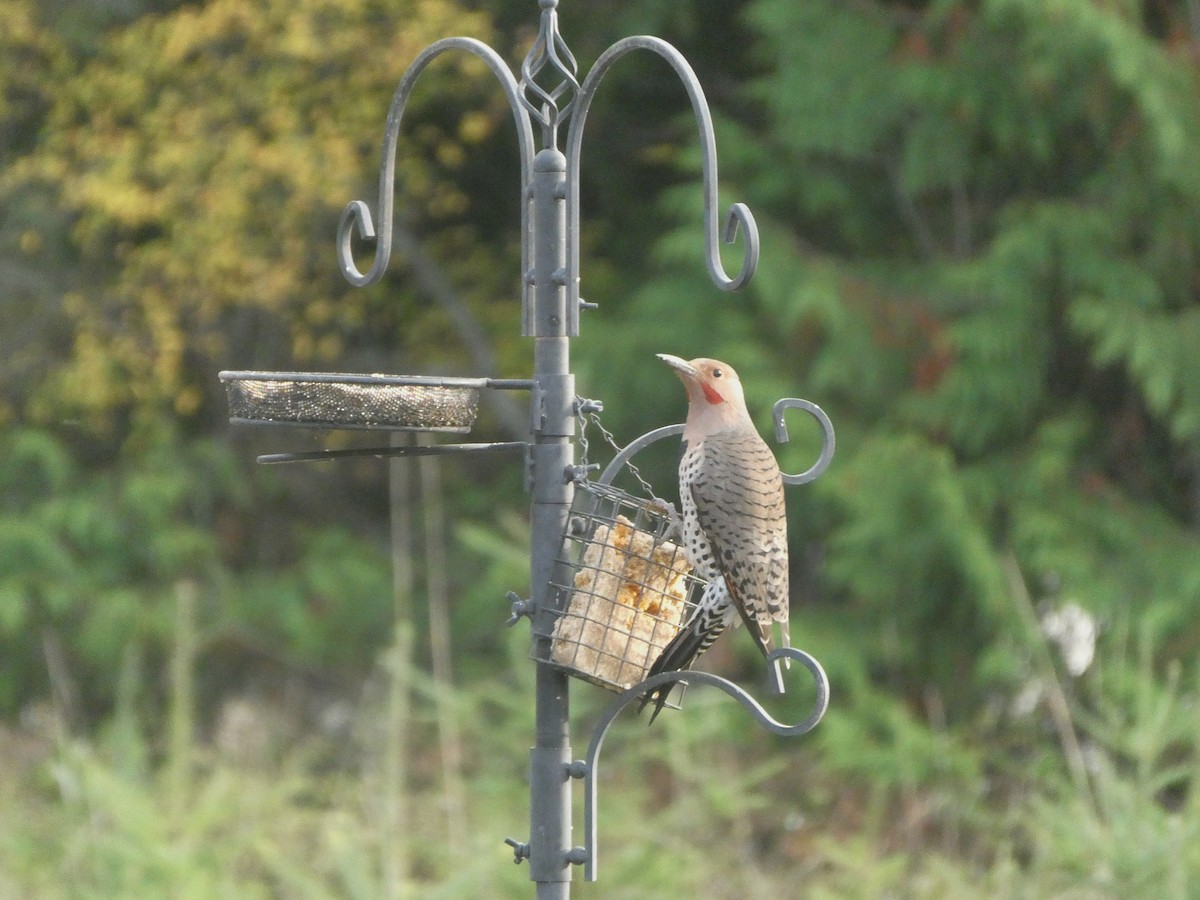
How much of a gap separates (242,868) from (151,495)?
246 centimetres

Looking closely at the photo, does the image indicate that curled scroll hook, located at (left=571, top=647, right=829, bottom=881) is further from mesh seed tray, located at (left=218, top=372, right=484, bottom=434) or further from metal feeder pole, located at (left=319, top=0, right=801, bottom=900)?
mesh seed tray, located at (left=218, top=372, right=484, bottom=434)

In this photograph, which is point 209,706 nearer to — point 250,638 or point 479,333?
point 250,638

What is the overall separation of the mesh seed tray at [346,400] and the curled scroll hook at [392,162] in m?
0.26

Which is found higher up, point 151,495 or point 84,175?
point 84,175

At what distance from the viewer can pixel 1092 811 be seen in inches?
142

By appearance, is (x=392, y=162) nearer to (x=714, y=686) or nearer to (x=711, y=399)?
(x=711, y=399)

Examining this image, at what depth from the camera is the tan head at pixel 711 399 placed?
7.84ft

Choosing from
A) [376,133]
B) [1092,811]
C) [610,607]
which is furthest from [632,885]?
[376,133]

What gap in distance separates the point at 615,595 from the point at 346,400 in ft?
1.78

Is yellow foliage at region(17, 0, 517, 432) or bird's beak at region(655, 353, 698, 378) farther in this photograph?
yellow foliage at region(17, 0, 517, 432)

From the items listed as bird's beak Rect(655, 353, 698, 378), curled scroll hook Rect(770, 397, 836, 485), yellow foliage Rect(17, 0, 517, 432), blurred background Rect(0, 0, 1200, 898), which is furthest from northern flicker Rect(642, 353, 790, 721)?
yellow foliage Rect(17, 0, 517, 432)

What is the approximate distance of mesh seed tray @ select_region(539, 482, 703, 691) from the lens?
2094 millimetres

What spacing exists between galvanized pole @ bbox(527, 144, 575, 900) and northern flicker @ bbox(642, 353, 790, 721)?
0.64ft

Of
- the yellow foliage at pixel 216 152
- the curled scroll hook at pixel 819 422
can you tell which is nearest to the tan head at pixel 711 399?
the curled scroll hook at pixel 819 422
